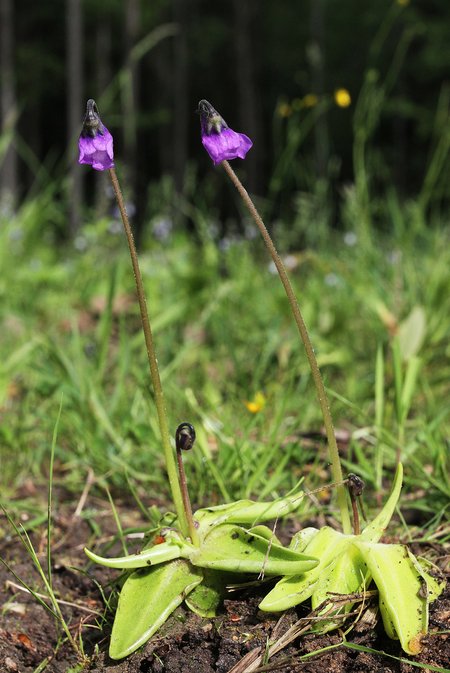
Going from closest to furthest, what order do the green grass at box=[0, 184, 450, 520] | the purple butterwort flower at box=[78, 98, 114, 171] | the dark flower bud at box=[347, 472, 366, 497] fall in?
1. the purple butterwort flower at box=[78, 98, 114, 171]
2. the dark flower bud at box=[347, 472, 366, 497]
3. the green grass at box=[0, 184, 450, 520]

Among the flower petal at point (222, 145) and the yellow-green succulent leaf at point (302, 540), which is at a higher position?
the flower petal at point (222, 145)

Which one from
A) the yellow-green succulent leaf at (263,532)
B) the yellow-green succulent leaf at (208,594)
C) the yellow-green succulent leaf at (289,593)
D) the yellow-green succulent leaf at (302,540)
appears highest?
the yellow-green succulent leaf at (263,532)

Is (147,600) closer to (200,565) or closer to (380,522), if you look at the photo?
(200,565)

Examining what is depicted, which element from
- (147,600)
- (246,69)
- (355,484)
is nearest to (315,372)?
(355,484)

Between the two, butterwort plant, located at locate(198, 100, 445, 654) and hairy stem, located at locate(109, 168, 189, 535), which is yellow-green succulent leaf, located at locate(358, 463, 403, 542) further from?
hairy stem, located at locate(109, 168, 189, 535)

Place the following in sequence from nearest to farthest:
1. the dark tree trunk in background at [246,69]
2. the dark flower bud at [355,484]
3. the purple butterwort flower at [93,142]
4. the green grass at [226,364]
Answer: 1. the purple butterwort flower at [93,142]
2. the dark flower bud at [355,484]
3. the green grass at [226,364]
4. the dark tree trunk in background at [246,69]

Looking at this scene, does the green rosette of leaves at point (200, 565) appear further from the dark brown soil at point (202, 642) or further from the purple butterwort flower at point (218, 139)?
the purple butterwort flower at point (218, 139)

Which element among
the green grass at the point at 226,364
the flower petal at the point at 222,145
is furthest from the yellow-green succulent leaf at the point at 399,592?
the flower petal at the point at 222,145

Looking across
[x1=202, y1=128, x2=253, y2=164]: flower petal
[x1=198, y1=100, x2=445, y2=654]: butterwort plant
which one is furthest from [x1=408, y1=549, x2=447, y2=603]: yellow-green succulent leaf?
[x1=202, y1=128, x2=253, y2=164]: flower petal

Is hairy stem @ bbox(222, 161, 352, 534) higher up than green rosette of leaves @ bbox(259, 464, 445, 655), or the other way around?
hairy stem @ bbox(222, 161, 352, 534)
